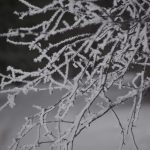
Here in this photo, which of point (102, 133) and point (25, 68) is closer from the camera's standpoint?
point (102, 133)

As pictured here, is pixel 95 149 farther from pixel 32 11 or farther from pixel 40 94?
pixel 32 11

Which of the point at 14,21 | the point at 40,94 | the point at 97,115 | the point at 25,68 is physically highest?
the point at 14,21

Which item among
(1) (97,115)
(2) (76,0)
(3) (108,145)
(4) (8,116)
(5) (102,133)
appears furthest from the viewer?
(4) (8,116)

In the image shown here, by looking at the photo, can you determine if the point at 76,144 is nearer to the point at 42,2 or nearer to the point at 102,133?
the point at 102,133

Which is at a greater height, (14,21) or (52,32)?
(14,21)

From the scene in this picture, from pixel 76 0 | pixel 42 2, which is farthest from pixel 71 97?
pixel 42 2

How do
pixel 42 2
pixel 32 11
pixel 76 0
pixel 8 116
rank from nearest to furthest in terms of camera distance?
pixel 76 0, pixel 32 11, pixel 8 116, pixel 42 2
